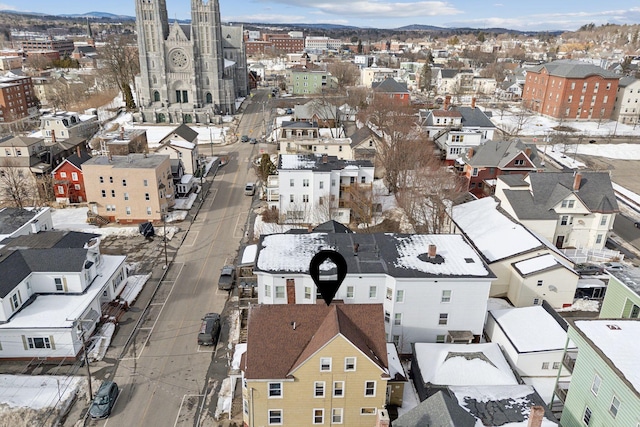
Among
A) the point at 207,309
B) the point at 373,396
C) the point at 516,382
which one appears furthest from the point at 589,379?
the point at 207,309

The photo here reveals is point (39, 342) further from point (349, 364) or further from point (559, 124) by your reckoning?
point (559, 124)

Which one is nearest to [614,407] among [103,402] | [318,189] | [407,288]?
[407,288]

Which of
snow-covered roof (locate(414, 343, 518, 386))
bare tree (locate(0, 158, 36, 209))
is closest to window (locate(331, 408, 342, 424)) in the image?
snow-covered roof (locate(414, 343, 518, 386))

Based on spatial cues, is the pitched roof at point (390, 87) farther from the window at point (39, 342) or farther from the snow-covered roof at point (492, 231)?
the window at point (39, 342)

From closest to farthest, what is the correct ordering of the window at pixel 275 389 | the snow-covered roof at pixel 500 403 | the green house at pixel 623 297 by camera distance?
the snow-covered roof at pixel 500 403
the window at pixel 275 389
the green house at pixel 623 297

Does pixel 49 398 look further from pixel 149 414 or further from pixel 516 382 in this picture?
pixel 516 382

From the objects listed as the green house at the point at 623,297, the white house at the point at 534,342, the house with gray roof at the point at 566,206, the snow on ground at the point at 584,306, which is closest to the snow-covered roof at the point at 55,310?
the white house at the point at 534,342

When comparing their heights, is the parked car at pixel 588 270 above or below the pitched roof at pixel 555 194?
below

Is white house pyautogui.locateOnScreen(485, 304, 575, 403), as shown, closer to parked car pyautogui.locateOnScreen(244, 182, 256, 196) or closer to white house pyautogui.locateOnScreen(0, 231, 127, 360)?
white house pyautogui.locateOnScreen(0, 231, 127, 360)
